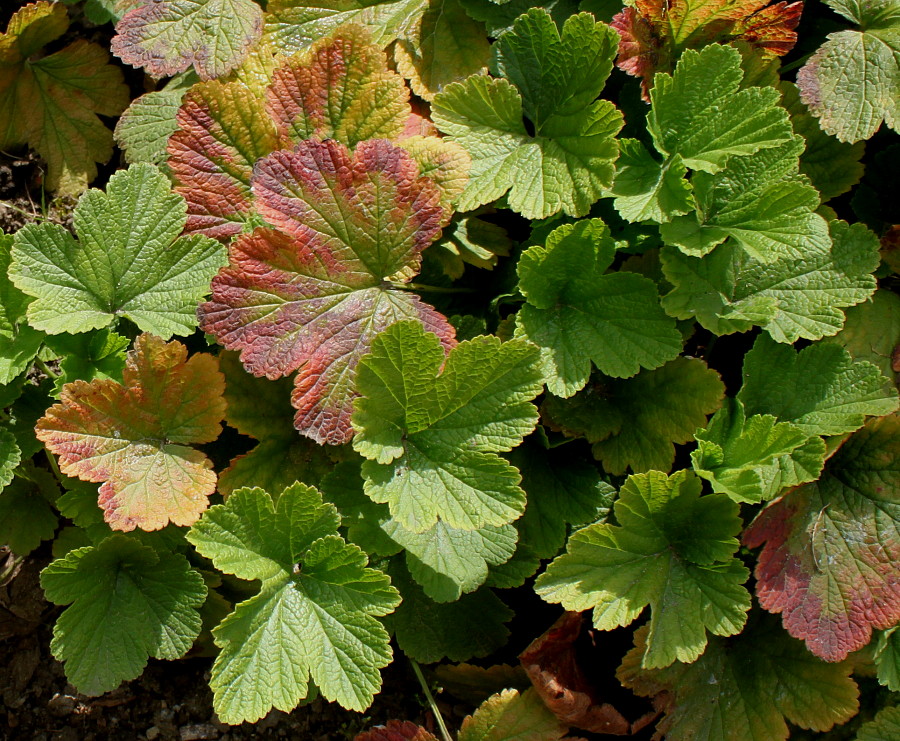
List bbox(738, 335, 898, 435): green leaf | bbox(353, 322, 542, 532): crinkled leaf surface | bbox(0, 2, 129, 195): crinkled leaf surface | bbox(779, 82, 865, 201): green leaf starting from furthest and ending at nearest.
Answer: bbox(0, 2, 129, 195): crinkled leaf surface, bbox(779, 82, 865, 201): green leaf, bbox(738, 335, 898, 435): green leaf, bbox(353, 322, 542, 532): crinkled leaf surface

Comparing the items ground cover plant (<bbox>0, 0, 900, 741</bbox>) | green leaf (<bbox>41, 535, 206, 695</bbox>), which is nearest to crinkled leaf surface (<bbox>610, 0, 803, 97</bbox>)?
ground cover plant (<bbox>0, 0, 900, 741</bbox>)

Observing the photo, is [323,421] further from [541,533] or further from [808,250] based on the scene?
[808,250]

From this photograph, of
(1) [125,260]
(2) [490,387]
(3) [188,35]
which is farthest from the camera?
(3) [188,35]

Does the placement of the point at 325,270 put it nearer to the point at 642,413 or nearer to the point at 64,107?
the point at 642,413

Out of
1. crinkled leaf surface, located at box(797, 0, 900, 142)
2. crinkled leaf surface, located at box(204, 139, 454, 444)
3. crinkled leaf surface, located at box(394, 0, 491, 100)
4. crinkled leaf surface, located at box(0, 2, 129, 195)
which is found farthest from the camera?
crinkled leaf surface, located at box(0, 2, 129, 195)

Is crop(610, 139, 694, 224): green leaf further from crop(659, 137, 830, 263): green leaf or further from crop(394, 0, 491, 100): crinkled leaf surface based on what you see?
crop(394, 0, 491, 100): crinkled leaf surface

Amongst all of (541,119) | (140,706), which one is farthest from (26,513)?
(541,119)

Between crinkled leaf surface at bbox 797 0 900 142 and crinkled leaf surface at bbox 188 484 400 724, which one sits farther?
crinkled leaf surface at bbox 797 0 900 142
